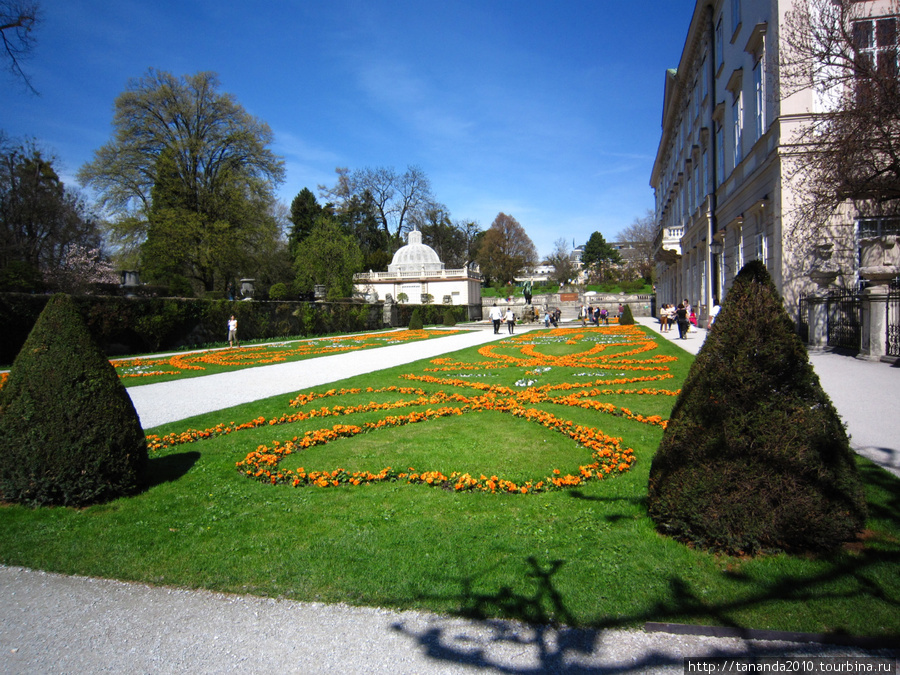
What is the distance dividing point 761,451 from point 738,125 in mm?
23244

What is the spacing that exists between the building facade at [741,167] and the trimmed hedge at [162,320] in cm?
2027

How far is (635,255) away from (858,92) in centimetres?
7705

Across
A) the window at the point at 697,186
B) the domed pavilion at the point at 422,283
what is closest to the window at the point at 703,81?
the window at the point at 697,186

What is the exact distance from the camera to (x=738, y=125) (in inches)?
861

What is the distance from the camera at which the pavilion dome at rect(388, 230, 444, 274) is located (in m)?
65.3

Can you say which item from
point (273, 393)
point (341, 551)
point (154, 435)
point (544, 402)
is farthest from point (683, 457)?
point (273, 393)

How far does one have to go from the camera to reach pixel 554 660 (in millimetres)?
2584

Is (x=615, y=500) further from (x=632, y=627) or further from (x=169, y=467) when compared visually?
(x=169, y=467)

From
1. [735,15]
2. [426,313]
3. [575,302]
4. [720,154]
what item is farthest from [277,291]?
[735,15]

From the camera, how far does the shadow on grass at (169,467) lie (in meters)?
5.44

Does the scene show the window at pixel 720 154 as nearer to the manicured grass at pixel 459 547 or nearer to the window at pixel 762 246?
the window at pixel 762 246

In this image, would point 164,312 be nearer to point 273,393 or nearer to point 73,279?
point 73,279

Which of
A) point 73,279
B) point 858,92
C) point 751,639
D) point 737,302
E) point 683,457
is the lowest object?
Answer: point 751,639

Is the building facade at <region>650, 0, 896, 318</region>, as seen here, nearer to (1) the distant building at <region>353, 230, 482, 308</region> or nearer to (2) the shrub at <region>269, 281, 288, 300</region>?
(1) the distant building at <region>353, 230, 482, 308</region>
